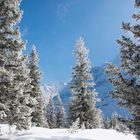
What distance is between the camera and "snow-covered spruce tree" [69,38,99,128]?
4688 centimetres

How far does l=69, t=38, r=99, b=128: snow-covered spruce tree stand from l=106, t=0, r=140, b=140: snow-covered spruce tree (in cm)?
2876

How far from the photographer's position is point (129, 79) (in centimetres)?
1781

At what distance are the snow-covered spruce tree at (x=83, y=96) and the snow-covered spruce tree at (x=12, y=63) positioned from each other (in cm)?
2449

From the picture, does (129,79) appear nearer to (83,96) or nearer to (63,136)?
(63,136)

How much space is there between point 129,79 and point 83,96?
29.5 m

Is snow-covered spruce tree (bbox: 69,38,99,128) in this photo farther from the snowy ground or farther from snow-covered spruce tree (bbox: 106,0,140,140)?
snow-covered spruce tree (bbox: 106,0,140,140)

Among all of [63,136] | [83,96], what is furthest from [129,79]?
[83,96]

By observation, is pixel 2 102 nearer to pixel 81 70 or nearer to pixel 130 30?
pixel 130 30

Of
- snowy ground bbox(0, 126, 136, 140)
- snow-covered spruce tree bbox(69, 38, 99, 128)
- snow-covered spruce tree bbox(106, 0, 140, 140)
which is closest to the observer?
snow-covered spruce tree bbox(106, 0, 140, 140)

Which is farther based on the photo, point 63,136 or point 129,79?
point 63,136

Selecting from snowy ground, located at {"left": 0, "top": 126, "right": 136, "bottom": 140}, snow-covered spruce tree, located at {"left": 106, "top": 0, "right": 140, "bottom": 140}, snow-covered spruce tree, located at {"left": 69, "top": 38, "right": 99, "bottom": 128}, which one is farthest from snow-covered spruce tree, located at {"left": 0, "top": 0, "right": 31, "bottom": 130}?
snow-covered spruce tree, located at {"left": 69, "top": 38, "right": 99, "bottom": 128}

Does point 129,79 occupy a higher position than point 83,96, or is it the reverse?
point 83,96

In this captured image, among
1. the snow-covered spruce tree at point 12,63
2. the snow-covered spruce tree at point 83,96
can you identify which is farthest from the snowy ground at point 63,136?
the snow-covered spruce tree at point 83,96

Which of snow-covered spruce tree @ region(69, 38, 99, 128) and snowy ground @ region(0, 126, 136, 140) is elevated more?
snow-covered spruce tree @ region(69, 38, 99, 128)
